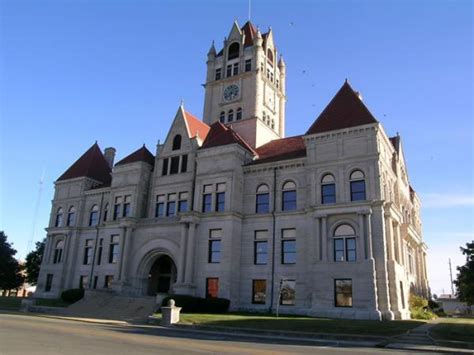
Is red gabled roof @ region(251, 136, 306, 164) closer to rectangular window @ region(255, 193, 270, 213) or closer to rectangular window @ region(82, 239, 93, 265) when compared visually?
rectangular window @ region(255, 193, 270, 213)

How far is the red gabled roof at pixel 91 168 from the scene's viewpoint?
56.2 metres

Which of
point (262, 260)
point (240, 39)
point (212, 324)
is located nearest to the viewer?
point (212, 324)

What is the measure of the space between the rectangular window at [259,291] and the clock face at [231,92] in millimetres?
27201

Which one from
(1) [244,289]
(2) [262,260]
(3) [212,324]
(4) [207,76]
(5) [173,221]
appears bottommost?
(3) [212,324]

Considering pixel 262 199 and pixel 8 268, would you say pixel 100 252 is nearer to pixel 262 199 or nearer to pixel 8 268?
pixel 262 199

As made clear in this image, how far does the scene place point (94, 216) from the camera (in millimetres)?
52844

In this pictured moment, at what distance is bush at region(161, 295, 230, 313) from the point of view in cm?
3359

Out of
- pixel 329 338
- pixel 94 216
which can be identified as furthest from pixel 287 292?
pixel 94 216

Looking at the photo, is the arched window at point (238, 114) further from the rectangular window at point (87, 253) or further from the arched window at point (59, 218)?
the arched window at point (59, 218)

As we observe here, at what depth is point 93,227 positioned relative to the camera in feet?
170

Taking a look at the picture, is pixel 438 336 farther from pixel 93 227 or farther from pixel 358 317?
pixel 93 227

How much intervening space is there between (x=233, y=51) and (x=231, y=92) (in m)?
7.37

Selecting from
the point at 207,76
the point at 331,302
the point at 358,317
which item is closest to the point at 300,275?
the point at 331,302

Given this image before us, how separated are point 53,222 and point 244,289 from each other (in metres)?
30.5
